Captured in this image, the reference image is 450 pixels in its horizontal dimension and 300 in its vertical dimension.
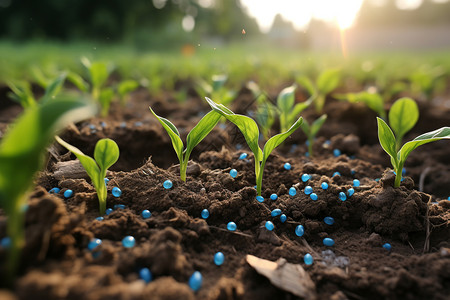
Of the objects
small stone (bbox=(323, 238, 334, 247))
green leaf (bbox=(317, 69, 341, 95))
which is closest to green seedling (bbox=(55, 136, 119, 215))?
small stone (bbox=(323, 238, 334, 247))

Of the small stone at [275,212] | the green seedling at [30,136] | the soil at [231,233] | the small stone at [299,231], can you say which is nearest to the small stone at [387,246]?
the soil at [231,233]

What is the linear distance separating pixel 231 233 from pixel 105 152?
1.90 ft

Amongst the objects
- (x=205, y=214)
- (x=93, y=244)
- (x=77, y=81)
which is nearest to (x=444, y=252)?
(x=205, y=214)

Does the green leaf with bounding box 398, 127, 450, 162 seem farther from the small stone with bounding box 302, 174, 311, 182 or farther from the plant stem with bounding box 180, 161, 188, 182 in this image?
the plant stem with bounding box 180, 161, 188, 182

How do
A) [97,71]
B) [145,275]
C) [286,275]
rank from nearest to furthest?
1. [145,275]
2. [286,275]
3. [97,71]

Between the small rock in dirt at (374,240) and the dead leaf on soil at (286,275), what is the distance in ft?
1.23

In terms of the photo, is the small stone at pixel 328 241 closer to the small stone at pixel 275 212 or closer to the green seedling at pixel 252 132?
the small stone at pixel 275 212

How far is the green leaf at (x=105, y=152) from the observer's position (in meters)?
1.30

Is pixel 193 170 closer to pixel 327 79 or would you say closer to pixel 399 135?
pixel 399 135

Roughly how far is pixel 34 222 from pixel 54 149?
3.11 ft

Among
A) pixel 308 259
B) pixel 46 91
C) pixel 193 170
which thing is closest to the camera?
pixel 308 259

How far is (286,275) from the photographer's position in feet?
3.60

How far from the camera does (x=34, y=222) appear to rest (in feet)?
3.10

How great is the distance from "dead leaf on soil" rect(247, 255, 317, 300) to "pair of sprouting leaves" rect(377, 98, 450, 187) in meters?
0.69
